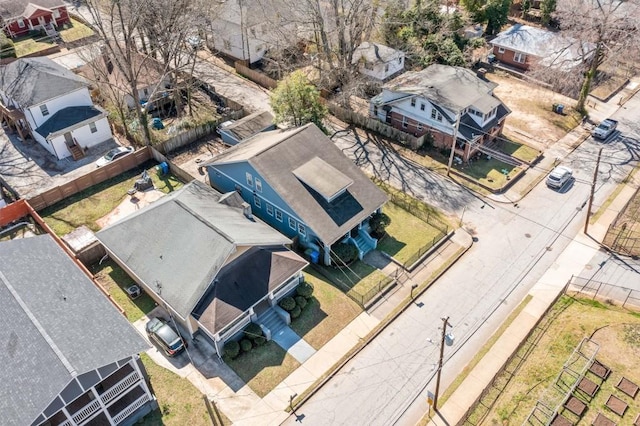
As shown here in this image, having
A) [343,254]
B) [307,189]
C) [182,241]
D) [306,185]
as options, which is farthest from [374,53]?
[182,241]

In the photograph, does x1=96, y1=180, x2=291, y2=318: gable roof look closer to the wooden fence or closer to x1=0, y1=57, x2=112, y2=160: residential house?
Answer: the wooden fence

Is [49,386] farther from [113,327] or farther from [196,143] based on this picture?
[196,143]

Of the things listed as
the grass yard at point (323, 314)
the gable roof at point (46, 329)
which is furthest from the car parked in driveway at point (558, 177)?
the gable roof at point (46, 329)

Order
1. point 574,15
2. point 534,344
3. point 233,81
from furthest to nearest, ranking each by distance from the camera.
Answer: point 233,81 < point 574,15 < point 534,344

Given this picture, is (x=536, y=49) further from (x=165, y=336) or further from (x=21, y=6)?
(x=21, y=6)

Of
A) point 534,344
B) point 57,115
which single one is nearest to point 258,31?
point 57,115
